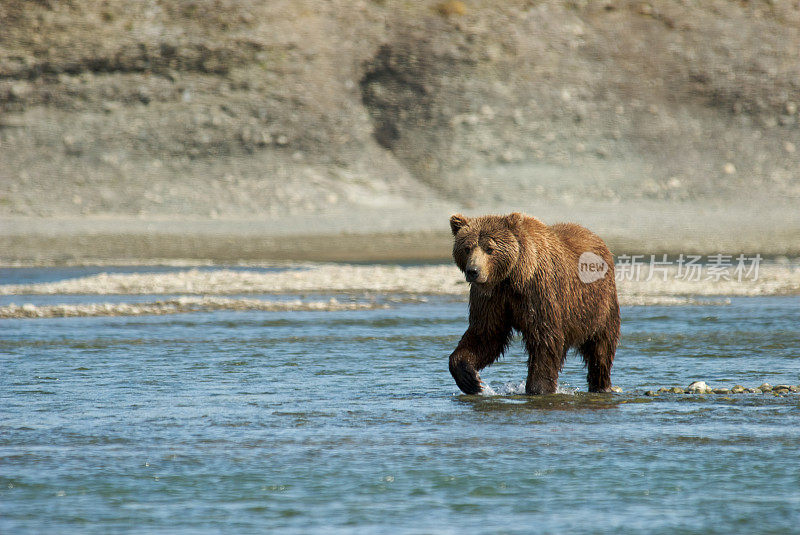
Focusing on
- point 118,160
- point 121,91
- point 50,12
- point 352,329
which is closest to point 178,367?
point 352,329

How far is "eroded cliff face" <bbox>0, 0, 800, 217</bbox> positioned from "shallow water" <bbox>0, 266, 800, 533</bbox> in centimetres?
3836

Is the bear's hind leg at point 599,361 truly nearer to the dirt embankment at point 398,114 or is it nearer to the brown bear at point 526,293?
the brown bear at point 526,293

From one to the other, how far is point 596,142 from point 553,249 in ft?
163

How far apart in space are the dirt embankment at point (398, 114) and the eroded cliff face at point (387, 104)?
0.11 metres

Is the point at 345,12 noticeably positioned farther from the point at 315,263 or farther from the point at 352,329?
the point at 352,329

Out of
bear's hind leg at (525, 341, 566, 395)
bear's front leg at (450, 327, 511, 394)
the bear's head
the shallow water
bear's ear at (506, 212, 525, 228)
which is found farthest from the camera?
bear's front leg at (450, 327, 511, 394)

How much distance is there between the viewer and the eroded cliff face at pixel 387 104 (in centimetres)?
5306

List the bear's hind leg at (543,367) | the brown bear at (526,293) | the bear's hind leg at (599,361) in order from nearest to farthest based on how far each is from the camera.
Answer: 1. the brown bear at (526,293)
2. the bear's hind leg at (543,367)
3. the bear's hind leg at (599,361)

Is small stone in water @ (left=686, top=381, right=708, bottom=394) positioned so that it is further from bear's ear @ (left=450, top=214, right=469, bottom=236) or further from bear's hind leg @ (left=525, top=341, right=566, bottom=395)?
bear's ear @ (left=450, top=214, right=469, bottom=236)

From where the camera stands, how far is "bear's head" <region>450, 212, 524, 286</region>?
29.0ft

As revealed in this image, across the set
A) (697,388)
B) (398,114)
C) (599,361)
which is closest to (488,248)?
(599,361)

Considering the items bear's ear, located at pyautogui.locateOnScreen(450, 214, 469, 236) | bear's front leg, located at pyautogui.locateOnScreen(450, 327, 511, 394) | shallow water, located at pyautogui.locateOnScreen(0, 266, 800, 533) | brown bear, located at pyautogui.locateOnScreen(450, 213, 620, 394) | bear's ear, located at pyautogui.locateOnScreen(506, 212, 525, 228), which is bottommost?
shallow water, located at pyautogui.locateOnScreen(0, 266, 800, 533)

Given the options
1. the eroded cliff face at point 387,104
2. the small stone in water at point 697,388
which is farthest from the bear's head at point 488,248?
the eroded cliff face at point 387,104

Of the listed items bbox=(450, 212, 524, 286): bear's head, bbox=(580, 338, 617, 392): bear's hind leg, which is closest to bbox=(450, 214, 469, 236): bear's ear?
bbox=(450, 212, 524, 286): bear's head
